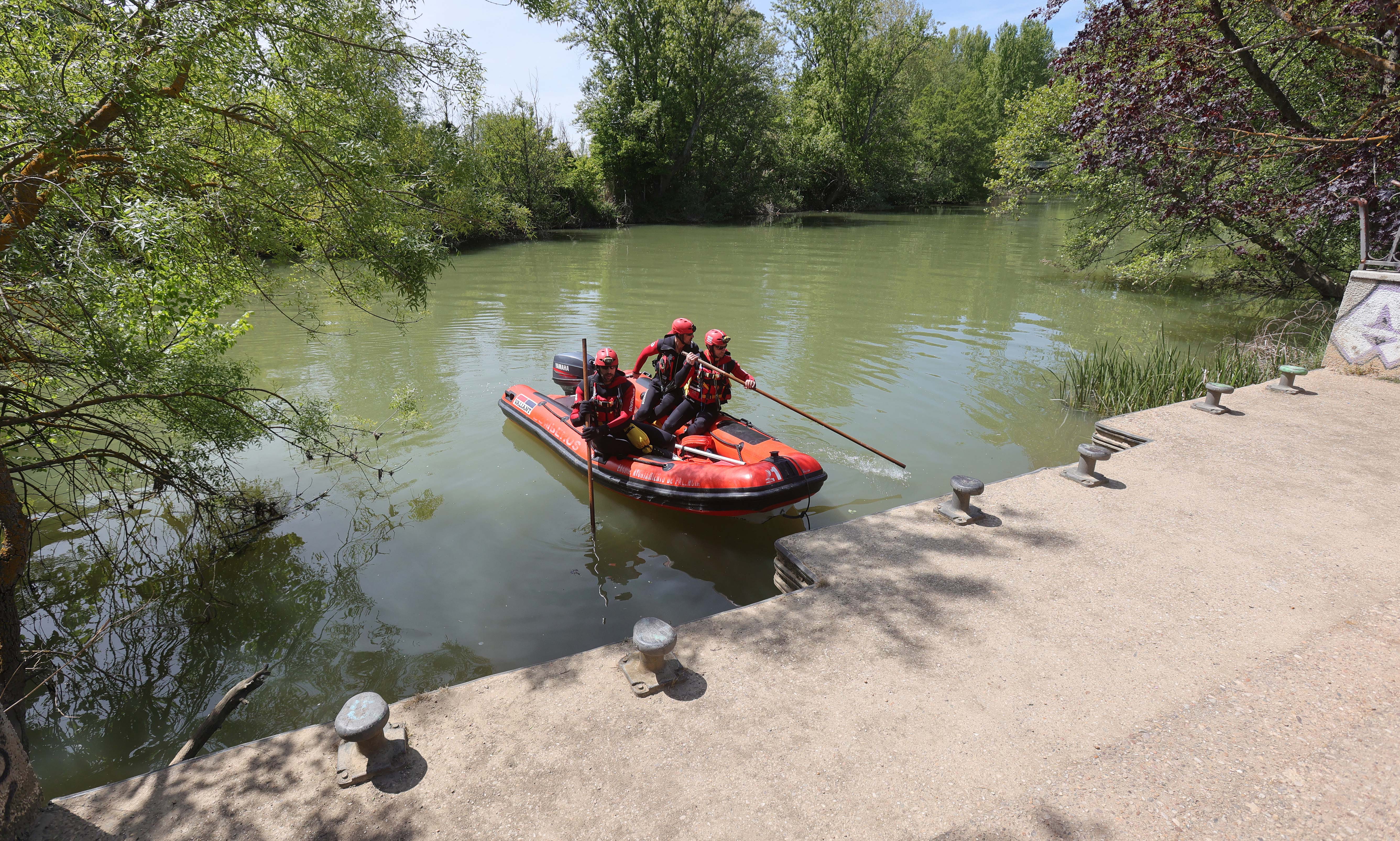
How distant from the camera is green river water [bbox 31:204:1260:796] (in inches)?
154

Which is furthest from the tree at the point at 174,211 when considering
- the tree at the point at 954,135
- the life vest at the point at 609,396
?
the tree at the point at 954,135

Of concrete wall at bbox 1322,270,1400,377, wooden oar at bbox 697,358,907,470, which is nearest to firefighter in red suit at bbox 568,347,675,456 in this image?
wooden oar at bbox 697,358,907,470

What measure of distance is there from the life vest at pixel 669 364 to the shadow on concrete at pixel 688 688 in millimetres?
3895

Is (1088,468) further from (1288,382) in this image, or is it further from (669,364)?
(669,364)

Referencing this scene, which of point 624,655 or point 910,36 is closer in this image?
point 624,655

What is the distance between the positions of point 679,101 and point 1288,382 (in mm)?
28576

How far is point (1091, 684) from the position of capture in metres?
2.74

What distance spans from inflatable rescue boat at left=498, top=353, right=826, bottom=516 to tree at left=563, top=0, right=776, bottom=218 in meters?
26.0

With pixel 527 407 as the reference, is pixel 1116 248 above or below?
above

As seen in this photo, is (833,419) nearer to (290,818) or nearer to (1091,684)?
(1091,684)

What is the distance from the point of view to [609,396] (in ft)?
20.7

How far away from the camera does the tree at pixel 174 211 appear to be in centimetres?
276

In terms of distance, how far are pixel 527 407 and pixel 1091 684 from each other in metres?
6.06

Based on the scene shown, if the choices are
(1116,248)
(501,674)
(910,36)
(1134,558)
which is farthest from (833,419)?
(910,36)
